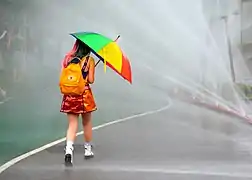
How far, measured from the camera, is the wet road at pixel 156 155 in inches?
225

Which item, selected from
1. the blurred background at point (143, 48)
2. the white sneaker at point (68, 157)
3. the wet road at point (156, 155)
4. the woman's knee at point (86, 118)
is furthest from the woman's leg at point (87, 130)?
the blurred background at point (143, 48)

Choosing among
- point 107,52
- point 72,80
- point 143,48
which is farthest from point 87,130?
point 143,48

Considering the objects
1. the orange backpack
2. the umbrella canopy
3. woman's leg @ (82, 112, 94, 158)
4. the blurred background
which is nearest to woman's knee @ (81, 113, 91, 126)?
woman's leg @ (82, 112, 94, 158)

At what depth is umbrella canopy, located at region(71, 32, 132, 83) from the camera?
6126 millimetres

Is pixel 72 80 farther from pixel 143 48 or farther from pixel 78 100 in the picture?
pixel 143 48

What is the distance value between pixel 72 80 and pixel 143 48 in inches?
293

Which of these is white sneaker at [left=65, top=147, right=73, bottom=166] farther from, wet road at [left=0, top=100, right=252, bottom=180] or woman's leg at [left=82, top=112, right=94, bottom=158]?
woman's leg at [left=82, top=112, right=94, bottom=158]

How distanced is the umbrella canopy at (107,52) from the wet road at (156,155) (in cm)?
81

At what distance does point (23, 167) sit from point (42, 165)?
0.17m

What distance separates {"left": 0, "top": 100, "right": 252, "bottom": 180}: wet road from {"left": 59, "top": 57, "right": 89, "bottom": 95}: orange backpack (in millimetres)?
632

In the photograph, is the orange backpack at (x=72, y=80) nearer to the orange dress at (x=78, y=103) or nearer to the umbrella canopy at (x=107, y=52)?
the orange dress at (x=78, y=103)

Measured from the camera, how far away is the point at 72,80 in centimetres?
605

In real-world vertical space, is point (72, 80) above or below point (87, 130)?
above

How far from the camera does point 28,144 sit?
7648mm
